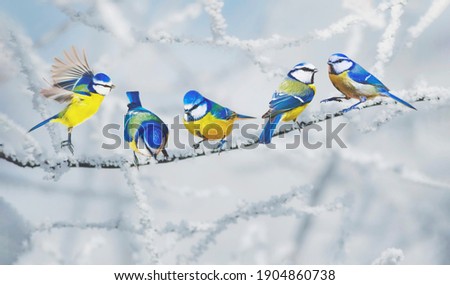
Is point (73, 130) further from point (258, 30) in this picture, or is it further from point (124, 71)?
point (258, 30)

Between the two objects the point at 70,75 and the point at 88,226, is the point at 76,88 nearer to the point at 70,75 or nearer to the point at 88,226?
the point at 70,75

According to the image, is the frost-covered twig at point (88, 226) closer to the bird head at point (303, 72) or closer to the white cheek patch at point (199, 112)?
the white cheek patch at point (199, 112)

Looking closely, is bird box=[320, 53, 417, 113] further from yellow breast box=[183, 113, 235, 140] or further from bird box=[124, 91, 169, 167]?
bird box=[124, 91, 169, 167]

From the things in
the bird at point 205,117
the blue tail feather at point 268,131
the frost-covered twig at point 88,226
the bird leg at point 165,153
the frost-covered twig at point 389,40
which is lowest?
the frost-covered twig at point 88,226

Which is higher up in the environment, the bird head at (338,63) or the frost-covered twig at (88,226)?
the bird head at (338,63)

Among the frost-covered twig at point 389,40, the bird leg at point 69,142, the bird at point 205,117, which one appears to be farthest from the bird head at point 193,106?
the frost-covered twig at point 389,40

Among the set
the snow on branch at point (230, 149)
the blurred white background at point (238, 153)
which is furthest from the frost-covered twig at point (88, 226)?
the snow on branch at point (230, 149)

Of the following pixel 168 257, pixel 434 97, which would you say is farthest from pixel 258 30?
pixel 168 257

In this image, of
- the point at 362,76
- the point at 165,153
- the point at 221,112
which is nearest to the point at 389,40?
the point at 362,76
